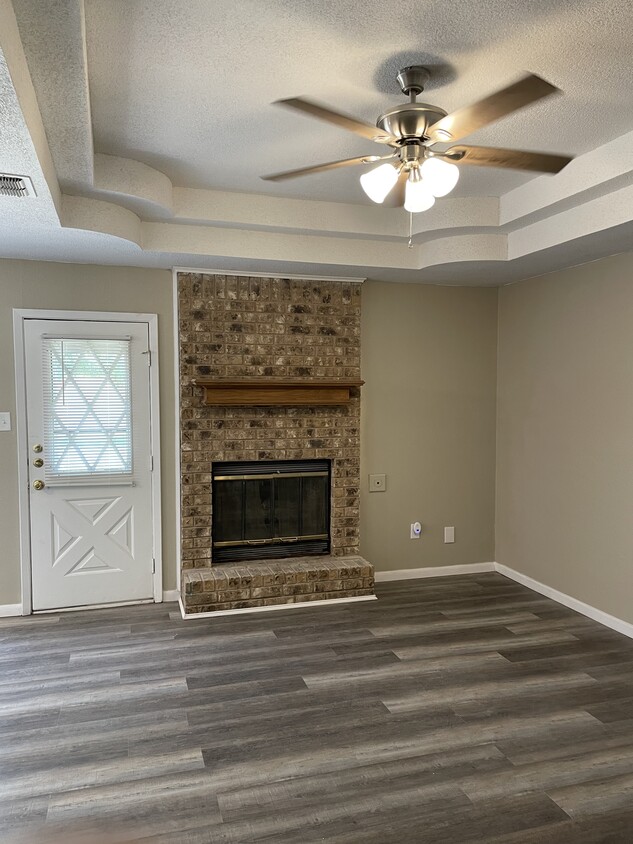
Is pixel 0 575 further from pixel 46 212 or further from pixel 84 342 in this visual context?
pixel 46 212

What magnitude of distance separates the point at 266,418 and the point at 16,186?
235 cm

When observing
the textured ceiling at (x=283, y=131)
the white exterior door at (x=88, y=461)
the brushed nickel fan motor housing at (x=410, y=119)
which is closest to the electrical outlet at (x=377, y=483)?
the textured ceiling at (x=283, y=131)

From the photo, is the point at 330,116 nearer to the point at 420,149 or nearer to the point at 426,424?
the point at 420,149

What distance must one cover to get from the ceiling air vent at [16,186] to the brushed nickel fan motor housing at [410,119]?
146cm

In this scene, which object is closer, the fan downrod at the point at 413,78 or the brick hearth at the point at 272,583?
the fan downrod at the point at 413,78

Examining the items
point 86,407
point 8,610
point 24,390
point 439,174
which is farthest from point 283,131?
point 8,610

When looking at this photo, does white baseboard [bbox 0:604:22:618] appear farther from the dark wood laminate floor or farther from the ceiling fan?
the ceiling fan

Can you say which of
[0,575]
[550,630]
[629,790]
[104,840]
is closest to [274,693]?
[104,840]

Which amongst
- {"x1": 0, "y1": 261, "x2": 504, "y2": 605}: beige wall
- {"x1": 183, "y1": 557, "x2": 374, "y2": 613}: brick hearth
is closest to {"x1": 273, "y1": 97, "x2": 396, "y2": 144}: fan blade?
{"x1": 0, "y1": 261, "x2": 504, "y2": 605}: beige wall

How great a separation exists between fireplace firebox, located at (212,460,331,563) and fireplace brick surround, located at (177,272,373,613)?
88 millimetres

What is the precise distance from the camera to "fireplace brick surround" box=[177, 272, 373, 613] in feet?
14.3

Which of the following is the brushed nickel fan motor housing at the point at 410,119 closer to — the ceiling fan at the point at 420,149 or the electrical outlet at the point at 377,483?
the ceiling fan at the point at 420,149

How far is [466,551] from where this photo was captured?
5.22 m

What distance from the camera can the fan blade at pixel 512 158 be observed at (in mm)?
2213
